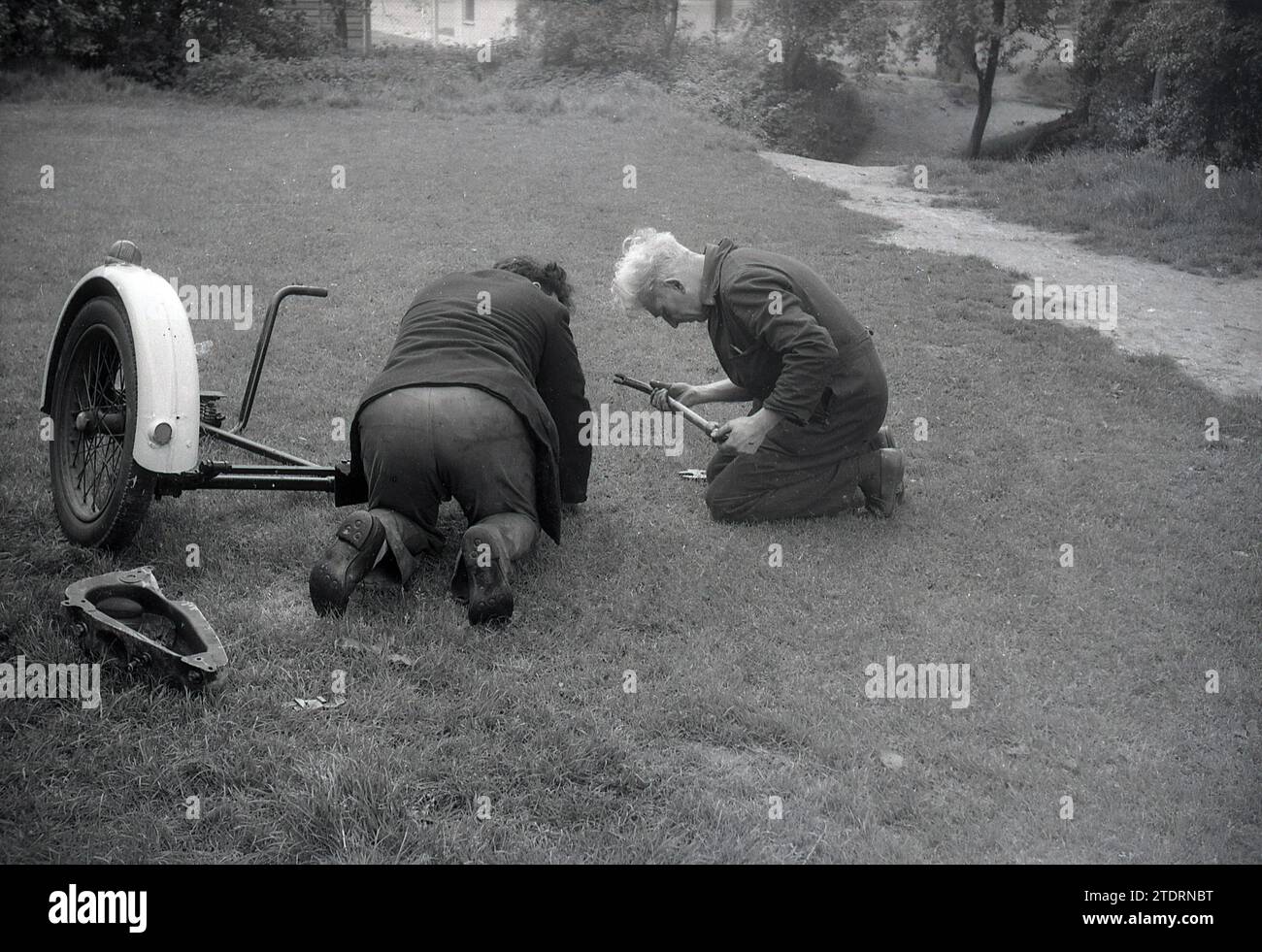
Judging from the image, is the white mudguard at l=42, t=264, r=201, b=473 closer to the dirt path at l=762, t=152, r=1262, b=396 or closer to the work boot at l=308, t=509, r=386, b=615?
the work boot at l=308, t=509, r=386, b=615

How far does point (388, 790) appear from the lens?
293cm

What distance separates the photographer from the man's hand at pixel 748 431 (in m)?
4.96

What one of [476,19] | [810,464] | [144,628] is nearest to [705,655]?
[810,464]

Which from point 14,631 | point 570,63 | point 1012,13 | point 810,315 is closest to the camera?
point 14,631

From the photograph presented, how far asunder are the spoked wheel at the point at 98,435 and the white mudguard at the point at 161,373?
54 mm

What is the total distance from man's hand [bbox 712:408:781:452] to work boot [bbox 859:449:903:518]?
557 millimetres

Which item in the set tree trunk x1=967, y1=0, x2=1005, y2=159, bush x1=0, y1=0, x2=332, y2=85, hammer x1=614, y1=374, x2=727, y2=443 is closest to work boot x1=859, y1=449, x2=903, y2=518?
hammer x1=614, y1=374, x2=727, y2=443

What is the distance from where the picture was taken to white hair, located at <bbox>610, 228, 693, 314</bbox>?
491 cm

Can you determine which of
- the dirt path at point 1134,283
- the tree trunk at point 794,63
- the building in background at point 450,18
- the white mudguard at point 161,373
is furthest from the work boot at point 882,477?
the building in background at point 450,18
